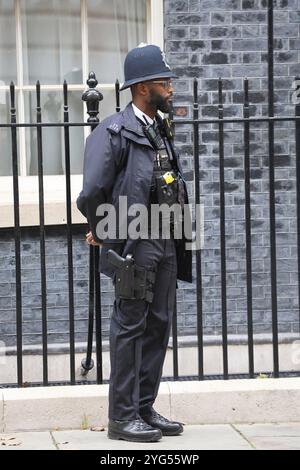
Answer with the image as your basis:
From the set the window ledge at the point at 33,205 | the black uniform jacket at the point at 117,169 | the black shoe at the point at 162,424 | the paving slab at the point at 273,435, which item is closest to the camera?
the black uniform jacket at the point at 117,169

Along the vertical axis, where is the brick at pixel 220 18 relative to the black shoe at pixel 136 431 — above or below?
above

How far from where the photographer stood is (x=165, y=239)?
19.8ft

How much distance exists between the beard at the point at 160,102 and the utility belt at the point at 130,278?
790 millimetres

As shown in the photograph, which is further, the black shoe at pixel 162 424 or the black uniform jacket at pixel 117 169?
the black shoe at pixel 162 424

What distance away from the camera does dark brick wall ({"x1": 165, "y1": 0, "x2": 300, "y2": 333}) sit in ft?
26.4

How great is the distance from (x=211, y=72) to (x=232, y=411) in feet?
8.65

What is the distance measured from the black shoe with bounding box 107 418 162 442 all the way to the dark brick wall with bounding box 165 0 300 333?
215cm

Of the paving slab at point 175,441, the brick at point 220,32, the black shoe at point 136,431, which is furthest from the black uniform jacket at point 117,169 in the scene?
the brick at point 220,32

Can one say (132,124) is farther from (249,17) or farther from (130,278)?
(249,17)

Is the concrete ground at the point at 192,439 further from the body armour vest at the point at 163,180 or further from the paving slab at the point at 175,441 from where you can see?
the body armour vest at the point at 163,180

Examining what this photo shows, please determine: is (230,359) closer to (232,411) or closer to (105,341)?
(105,341)

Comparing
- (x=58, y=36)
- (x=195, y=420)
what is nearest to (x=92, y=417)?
(x=195, y=420)

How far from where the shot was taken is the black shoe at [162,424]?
614 cm

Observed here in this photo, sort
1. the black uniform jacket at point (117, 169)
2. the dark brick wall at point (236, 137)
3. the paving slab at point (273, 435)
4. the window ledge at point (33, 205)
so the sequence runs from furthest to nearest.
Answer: the dark brick wall at point (236, 137) → the window ledge at point (33, 205) → the paving slab at point (273, 435) → the black uniform jacket at point (117, 169)
